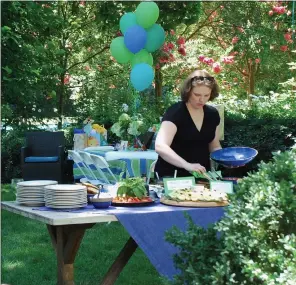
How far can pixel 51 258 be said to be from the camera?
4.96 metres

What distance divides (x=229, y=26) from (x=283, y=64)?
5.97 feet

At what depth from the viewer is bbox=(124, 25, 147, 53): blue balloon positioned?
8234 millimetres

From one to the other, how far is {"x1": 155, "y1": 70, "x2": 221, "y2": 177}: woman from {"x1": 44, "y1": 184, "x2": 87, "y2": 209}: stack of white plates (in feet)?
2.38

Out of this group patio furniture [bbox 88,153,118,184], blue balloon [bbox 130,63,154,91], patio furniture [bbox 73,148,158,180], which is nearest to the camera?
patio furniture [bbox 88,153,118,184]

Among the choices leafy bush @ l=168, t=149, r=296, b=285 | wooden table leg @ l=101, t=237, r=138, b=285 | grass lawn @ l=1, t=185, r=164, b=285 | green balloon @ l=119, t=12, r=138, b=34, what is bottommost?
grass lawn @ l=1, t=185, r=164, b=285

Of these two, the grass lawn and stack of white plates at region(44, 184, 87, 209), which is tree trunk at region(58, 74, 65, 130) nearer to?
the grass lawn

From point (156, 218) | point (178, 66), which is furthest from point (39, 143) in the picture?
point (156, 218)

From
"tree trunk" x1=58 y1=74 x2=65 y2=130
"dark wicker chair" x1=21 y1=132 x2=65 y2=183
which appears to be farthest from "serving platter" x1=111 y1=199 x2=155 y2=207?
"tree trunk" x1=58 y1=74 x2=65 y2=130

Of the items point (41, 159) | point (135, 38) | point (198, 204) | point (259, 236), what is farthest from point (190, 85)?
point (41, 159)

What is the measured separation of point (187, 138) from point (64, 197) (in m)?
1.02

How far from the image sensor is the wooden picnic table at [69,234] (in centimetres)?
262

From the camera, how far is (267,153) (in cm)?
880

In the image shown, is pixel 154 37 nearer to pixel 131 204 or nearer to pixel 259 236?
pixel 131 204

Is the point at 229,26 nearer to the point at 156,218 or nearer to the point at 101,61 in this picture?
the point at 101,61
